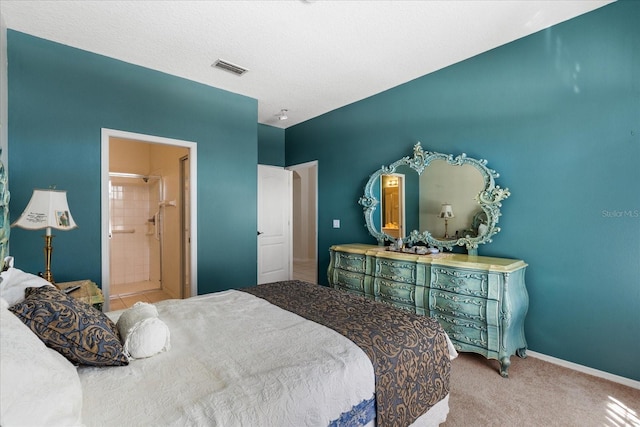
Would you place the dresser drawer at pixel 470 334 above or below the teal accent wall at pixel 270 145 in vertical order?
below

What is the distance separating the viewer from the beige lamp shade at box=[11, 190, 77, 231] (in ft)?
7.22

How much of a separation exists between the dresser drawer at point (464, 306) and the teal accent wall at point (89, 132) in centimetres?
250

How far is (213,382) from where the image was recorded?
1.14 metres

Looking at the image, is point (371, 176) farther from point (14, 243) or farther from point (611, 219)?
point (14, 243)

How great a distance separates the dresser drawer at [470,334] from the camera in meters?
2.45

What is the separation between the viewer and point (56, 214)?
7.52 ft

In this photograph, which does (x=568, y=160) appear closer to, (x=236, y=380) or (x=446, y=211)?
(x=446, y=211)

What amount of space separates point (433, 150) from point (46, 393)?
11.4 ft

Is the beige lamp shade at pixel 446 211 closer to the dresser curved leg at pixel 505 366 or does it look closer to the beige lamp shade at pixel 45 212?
the dresser curved leg at pixel 505 366

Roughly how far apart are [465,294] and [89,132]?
3776mm

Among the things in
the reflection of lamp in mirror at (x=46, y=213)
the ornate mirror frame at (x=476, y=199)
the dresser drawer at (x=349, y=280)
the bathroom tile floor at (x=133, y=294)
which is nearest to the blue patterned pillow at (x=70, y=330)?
the reflection of lamp in mirror at (x=46, y=213)

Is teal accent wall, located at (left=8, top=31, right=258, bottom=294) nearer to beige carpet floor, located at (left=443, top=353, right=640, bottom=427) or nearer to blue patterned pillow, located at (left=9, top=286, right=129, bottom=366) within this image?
blue patterned pillow, located at (left=9, top=286, right=129, bottom=366)

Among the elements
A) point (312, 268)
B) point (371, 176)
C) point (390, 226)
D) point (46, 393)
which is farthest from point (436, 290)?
point (312, 268)

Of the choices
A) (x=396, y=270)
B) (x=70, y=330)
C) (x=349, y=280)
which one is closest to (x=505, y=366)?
(x=396, y=270)
